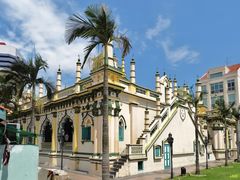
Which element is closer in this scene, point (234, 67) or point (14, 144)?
point (14, 144)

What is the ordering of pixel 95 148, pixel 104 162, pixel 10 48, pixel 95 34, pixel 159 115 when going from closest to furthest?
pixel 104 162
pixel 95 34
pixel 95 148
pixel 159 115
pixel 10 48

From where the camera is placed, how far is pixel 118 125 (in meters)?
23.8

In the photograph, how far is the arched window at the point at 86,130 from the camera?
81.5 feet

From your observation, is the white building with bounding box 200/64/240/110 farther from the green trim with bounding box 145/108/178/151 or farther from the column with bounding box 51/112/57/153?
the column with bounding box 51/112/57/153

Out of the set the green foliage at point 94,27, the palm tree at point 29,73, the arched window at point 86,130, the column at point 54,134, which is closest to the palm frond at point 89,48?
the green foliage at point 94,27

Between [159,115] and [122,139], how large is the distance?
4715 mm

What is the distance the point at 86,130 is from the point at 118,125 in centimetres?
314

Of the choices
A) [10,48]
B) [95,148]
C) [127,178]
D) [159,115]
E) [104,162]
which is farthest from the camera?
[10,48]

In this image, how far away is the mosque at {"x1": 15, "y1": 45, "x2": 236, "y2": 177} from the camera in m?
23.1

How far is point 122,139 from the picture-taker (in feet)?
81.9

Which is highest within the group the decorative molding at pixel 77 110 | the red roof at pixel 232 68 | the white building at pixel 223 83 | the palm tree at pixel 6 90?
the red roof at pixel 232 68

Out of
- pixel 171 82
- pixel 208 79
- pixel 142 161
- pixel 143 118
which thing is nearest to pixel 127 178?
pixel 142 161

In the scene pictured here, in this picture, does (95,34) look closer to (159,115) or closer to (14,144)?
(14,144)

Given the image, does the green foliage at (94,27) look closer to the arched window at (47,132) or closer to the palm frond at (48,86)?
the palm frond at (48,86)
